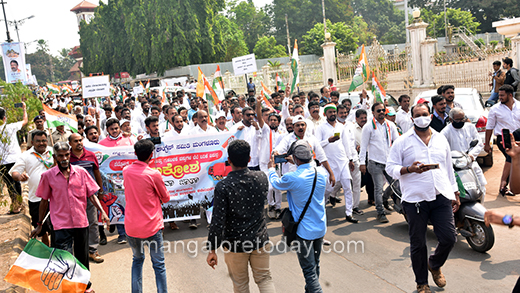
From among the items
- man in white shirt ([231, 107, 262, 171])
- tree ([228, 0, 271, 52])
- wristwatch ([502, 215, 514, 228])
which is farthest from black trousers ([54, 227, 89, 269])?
tree ([228, 0, 271, 52])

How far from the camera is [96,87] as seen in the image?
1300cm

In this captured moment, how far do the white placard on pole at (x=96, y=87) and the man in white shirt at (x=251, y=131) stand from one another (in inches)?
263

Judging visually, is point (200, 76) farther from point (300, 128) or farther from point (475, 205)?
point (475, 205)

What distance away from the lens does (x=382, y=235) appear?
641cm

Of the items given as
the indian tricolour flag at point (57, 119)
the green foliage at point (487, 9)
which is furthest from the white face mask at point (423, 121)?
the green foliage at point (487, 9)

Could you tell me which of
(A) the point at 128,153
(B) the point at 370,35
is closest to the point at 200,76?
(A) the point at 128,153

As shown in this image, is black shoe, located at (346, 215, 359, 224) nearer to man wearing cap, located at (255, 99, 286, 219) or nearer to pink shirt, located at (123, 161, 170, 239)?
man wearing cap, located at (255, 99, 286, 219)

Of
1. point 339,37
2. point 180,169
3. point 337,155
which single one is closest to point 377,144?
point 337,155

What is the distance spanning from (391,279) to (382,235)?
1518mm

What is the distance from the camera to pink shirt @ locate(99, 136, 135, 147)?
285 inches

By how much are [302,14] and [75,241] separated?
68.0 meters

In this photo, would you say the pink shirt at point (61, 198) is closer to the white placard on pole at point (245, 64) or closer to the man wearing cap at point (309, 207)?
the man wearing cap at point (309, 207)

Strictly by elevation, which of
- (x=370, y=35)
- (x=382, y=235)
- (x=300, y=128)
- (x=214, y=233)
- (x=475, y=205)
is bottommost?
(x=382, y=235)

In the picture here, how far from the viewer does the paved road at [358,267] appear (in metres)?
4.81
